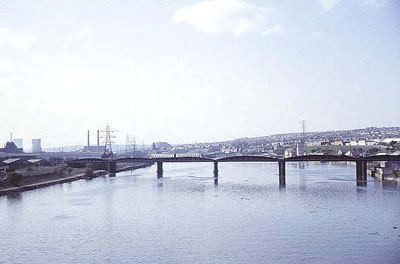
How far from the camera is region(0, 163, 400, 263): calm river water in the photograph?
11.5 meters

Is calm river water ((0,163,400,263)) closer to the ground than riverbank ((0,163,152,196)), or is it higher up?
closer to the ground

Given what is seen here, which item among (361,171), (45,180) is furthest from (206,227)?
(45,180)

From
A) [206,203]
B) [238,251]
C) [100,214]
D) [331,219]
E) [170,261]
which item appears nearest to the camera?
[170,261]

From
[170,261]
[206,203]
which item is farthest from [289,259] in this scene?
[206,203]

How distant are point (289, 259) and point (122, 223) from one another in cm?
671

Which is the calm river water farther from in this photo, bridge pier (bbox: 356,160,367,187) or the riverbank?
bridge pier (bbox: 356,160,367,187)

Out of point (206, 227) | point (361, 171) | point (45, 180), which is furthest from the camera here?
point (45, 180)

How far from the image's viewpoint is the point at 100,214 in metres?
17.7

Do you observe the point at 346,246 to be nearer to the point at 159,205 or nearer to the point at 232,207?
the point at 232,207

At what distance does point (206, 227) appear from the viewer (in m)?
14.7

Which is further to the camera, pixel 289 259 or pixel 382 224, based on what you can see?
pixel 382 224

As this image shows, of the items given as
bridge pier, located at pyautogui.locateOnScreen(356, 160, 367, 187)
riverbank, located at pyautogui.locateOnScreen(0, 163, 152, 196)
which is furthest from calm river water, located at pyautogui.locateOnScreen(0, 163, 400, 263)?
bridge pier, located at pyautogui.locateOnScreen(356, 160, 367, 187)

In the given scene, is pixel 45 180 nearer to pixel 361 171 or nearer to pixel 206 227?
pixel 206 227

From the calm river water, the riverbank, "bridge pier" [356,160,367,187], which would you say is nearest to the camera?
the calm river water
